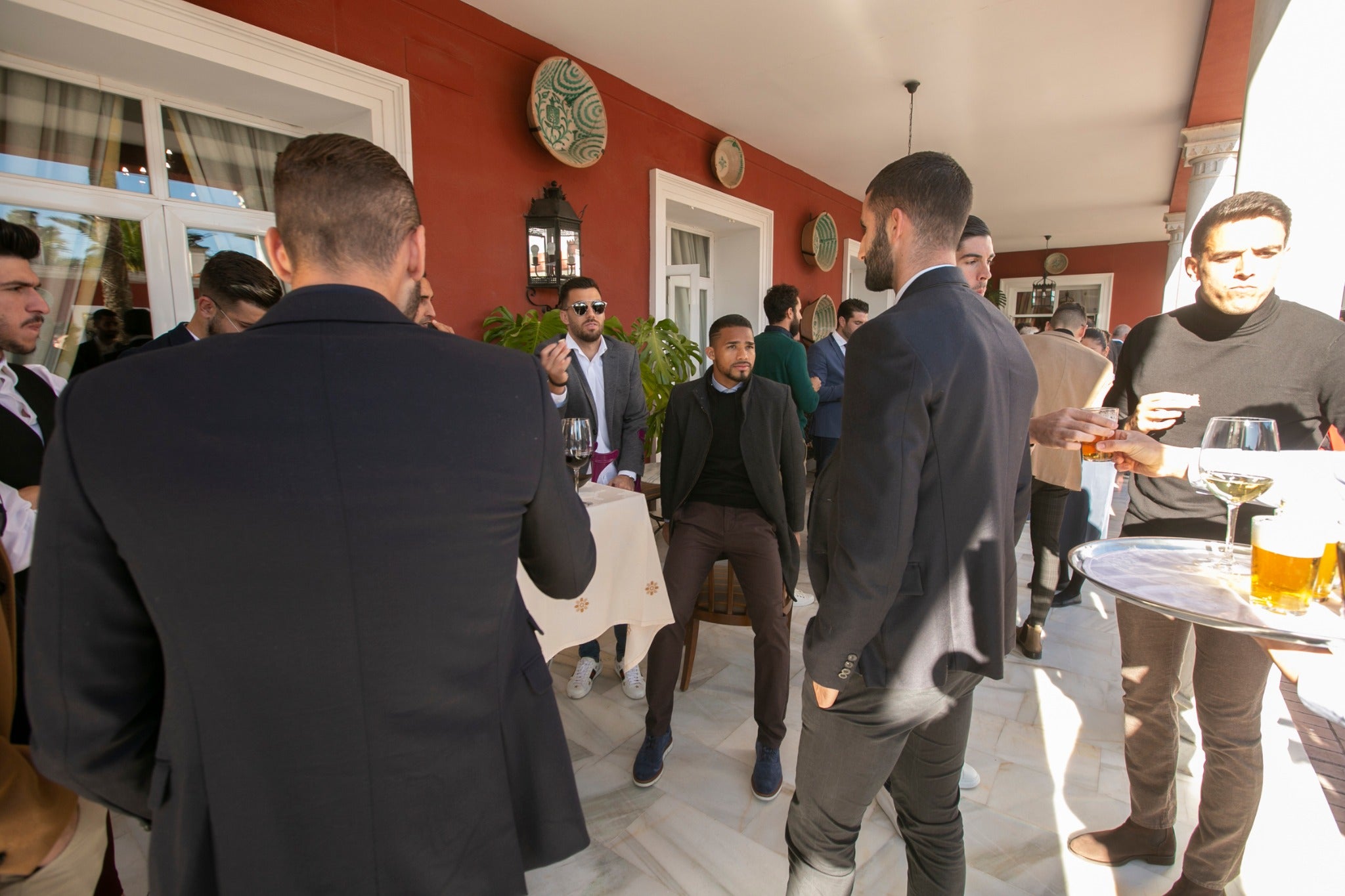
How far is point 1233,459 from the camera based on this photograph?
119 centimetres

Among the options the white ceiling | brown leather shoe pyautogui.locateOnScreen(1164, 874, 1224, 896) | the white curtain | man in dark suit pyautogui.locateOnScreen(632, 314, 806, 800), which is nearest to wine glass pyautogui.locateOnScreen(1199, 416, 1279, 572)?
brown leather shoe pyautogui.locateOnScreen(1164, 874, 1224, 896)

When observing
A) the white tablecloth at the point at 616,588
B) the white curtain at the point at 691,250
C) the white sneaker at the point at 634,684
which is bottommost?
the white sneaker at the point at 634,684

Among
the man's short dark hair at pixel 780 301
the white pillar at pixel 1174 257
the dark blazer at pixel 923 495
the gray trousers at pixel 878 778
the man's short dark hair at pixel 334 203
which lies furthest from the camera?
the white pillar at pixel 1174 257

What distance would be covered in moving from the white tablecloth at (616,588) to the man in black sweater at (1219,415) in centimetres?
147

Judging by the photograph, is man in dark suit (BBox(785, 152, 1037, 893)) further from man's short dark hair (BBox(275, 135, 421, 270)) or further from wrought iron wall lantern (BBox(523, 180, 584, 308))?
wrought iron wall lantern (BBox(523, 180, 584, 308))

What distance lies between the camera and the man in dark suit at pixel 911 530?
1.15 metres

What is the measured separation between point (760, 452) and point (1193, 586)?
4.95 ft

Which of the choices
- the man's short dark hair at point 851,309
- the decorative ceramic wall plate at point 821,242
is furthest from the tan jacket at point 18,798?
the decorative ceramic wall plate at point 821,242

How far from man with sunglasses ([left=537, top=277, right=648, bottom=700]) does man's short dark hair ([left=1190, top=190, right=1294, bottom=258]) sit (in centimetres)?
212

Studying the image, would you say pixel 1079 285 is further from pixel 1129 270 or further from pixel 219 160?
pixel 219 160

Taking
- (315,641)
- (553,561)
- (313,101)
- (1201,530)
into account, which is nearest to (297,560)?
(315,641)

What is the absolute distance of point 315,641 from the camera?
750 mm

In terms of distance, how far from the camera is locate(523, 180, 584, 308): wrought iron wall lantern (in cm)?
435

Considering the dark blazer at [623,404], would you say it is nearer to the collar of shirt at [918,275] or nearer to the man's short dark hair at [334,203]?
the collar of shirt at [918,275]
